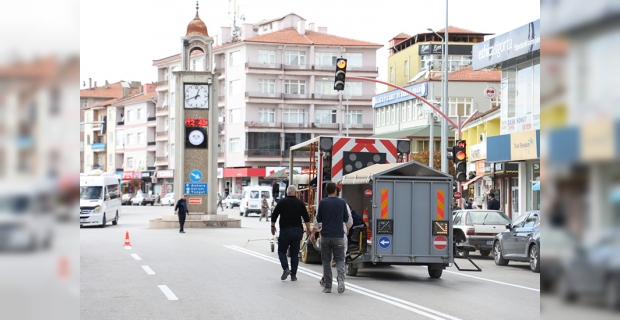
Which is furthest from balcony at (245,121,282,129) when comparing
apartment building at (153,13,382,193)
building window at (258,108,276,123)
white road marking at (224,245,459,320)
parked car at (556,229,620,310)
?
parked car at (556,229,620,310)

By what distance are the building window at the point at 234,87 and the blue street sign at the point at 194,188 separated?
54.4m

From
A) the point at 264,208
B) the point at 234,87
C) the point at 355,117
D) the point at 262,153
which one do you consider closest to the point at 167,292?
the point at 264,208

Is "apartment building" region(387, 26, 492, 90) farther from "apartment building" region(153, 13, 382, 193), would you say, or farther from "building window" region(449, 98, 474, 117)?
"building window" region(449, 98, 474, 117)

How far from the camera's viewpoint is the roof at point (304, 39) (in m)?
104

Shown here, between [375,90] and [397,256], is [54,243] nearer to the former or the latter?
[397,256]

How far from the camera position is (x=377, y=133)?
97.6m

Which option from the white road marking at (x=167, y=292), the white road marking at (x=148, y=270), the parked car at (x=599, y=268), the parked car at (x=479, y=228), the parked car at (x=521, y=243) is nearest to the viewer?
the parked car at (x=599, y=268)

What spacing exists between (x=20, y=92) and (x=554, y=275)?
4.13 ft

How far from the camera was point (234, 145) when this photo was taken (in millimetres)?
103812

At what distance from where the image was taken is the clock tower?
49.0 metres

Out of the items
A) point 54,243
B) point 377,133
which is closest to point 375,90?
point 377,133

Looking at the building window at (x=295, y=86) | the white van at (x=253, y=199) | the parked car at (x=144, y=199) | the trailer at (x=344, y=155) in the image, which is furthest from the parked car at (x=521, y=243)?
the parked car at (x=144, y=199)

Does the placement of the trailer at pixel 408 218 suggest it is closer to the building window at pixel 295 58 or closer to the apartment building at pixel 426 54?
the apartment building at pixel 426 54

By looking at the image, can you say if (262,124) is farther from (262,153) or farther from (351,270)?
(351,270)
